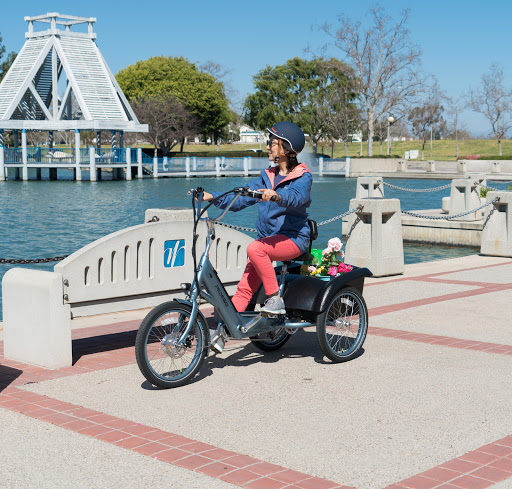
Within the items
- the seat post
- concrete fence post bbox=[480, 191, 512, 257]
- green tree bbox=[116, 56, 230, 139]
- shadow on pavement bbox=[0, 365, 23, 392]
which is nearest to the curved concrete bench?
shadow on pavement bbox=[0, 365, 23, 392]

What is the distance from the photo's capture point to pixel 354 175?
73.2m

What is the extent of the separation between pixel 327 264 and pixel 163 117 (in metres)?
80.6

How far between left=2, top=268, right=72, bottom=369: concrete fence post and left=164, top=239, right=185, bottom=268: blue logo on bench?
107cm

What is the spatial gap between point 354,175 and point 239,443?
69764mm

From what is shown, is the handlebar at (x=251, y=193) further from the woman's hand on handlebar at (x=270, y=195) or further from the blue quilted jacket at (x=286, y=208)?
the blue quilted jacket at (x=286, y=208)

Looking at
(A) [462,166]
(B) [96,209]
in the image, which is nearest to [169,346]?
(B) [96,209]

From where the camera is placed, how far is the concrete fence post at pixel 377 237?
11508mm

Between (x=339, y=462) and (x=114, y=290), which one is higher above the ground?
(x=114, y=290)

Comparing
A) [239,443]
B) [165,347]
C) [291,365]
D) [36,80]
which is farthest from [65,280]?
[36,80]

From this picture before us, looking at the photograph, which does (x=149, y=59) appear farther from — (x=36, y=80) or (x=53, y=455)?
(x=53, y=455)

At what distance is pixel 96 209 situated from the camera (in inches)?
1585

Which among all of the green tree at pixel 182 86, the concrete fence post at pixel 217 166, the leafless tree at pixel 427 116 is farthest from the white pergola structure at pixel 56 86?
the leafless tree at pixel 427 116

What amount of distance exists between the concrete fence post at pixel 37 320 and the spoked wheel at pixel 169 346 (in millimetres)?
882

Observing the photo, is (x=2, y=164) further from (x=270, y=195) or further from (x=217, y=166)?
(x=270, y=195)
